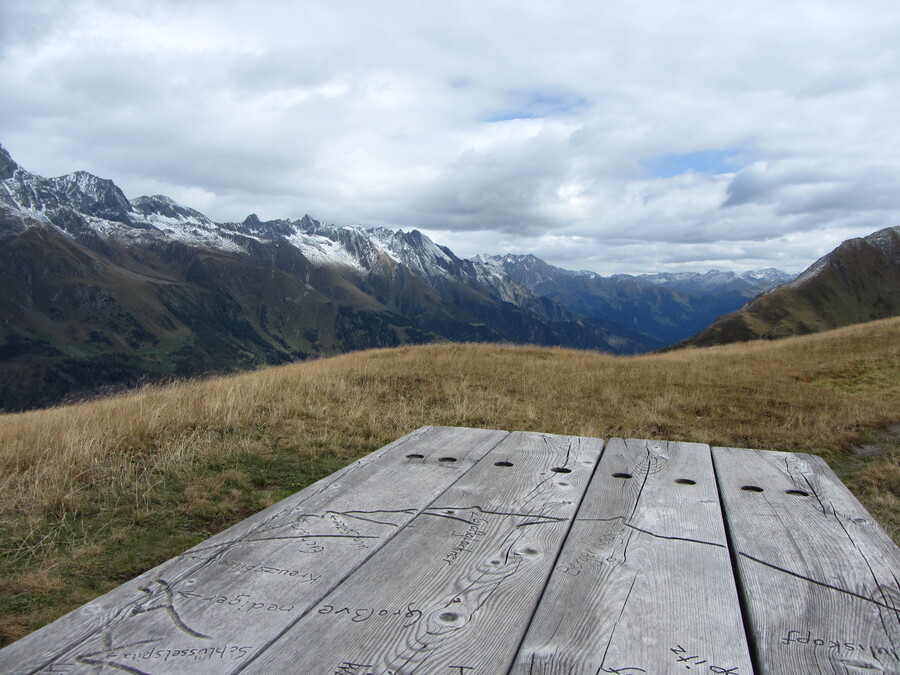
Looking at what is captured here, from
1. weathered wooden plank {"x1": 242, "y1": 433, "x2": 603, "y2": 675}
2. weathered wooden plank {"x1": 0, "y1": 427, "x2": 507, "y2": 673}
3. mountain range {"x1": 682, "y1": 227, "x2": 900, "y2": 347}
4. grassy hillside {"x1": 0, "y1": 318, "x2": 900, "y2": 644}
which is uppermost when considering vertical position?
mountain range {"x1": 682, "y1": 227, "x2": 900, "y2": 347}

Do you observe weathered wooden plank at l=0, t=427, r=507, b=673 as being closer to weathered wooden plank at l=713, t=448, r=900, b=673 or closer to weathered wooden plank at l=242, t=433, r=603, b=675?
weathered wooden plank at l=242, t=433, r=603, b=675

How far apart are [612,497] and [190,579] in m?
1.66

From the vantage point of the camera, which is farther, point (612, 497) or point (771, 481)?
point (771, 481)

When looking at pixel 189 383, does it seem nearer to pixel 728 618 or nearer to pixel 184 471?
pixel 184 471

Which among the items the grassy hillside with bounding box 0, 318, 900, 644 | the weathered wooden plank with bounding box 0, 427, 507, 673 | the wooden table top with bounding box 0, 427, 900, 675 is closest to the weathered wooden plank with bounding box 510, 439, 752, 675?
the wooden table top with bounding box 0, 427, 900, 675

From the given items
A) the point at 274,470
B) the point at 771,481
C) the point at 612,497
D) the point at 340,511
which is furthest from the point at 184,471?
the point at 771,481

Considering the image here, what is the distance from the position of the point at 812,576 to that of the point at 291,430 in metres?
7.20

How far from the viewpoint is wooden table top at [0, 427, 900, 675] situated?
1.31 m

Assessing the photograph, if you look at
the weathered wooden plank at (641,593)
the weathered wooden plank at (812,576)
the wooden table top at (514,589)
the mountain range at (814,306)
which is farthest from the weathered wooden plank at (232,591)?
the mountain range at (814,306)

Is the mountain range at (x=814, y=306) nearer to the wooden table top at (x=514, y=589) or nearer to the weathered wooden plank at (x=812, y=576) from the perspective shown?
the weathered wooden plank at (x=812, y=576)

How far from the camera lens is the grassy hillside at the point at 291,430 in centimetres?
445

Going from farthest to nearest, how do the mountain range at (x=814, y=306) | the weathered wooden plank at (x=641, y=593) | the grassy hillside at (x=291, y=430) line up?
the mountain range at (x=814, y=306) → the grassy hillside at (x=291, y=430) → the weathered wooden plank at (x=641, y=593)

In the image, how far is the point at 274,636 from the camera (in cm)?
139

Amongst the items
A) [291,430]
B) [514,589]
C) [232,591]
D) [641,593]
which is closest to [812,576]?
[641,593]
